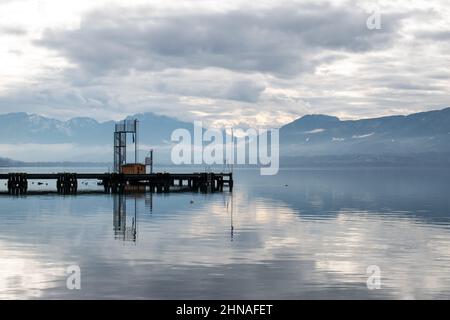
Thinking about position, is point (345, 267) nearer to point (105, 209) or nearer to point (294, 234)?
point (294, 234)

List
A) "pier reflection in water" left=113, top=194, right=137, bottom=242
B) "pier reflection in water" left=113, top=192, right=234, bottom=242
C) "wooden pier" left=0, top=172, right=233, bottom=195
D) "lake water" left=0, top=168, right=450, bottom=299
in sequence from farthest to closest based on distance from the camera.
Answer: "wooden pier" left=0, top=172, right=233, bottom=195, "pier reflection in water" left=113, top=192, right=234, bottom=242, "pier reflection in water" left=113, top=194, right=137, bottom=242, "lake water" left=0, top=168, right=450, bottom=299

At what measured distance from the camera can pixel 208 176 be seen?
441ft

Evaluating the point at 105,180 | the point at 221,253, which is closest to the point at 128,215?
the point at 221,253

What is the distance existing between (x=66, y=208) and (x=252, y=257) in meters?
45.3

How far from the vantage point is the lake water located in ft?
105

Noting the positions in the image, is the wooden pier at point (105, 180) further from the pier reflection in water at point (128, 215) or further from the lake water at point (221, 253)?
the lake water at point (221, 253)

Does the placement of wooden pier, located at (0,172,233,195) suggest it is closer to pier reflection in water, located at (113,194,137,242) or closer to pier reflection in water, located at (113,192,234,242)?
pier reflection in water, located at (113,192,234,242)

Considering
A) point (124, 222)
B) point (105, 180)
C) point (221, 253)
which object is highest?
point (105, 180)

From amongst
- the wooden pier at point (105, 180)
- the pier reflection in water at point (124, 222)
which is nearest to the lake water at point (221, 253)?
the pier reflection in water at point (124, 222)

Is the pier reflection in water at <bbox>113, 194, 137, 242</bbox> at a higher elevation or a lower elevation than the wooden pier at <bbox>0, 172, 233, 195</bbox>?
lower

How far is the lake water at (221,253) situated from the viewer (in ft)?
105

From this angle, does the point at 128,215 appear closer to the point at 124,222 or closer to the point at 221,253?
the point at 124,222

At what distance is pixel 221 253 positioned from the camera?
43.7 metres

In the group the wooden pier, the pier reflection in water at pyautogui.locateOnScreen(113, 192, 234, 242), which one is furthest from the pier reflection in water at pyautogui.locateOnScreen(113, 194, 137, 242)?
the wooden pier
